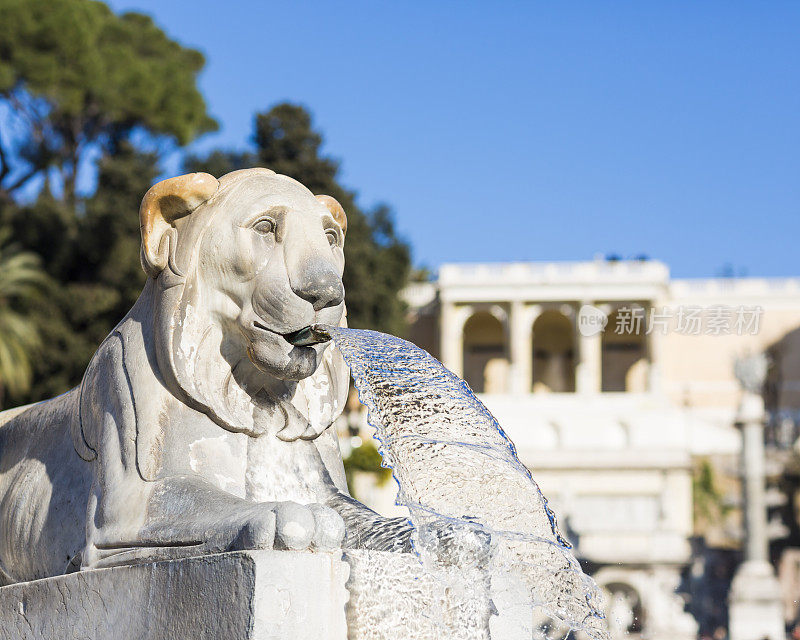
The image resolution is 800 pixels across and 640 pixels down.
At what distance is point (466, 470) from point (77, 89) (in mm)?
27095

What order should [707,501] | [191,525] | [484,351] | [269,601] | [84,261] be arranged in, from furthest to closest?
[484,351]
[707,501]
[84,261]
[191,525]
[269,601]

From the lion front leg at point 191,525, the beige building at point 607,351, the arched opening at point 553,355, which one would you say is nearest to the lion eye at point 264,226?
the lion front leg at point 191,525

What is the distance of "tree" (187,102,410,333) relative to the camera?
81.9ft

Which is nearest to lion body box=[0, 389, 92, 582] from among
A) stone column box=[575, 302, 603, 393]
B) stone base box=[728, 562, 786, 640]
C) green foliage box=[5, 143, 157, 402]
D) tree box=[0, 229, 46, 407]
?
tree box=[0, 229, 46, 407]

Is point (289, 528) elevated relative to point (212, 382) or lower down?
lower down

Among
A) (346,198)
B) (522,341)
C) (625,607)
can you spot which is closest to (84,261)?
(346,198)

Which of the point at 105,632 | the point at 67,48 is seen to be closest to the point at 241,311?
the point at 105,632

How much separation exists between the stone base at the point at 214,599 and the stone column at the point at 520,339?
39.4m

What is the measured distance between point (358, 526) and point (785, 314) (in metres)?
42.8

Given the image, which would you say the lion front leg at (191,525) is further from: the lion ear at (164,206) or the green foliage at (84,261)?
the green foliage at (84,261)

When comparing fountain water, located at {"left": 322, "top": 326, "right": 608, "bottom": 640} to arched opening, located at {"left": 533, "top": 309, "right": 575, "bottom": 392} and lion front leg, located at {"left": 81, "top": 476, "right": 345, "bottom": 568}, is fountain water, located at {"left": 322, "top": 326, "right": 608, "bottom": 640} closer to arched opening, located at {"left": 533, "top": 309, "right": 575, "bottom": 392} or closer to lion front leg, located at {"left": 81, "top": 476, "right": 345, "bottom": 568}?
lion front leg, located at {"left": 81, "top": 476, "right": 345, "bottom": 568}

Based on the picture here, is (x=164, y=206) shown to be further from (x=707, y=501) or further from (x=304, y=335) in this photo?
(x=707, y=501)

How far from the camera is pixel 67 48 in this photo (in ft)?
93.7

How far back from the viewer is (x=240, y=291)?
10.5 feet
